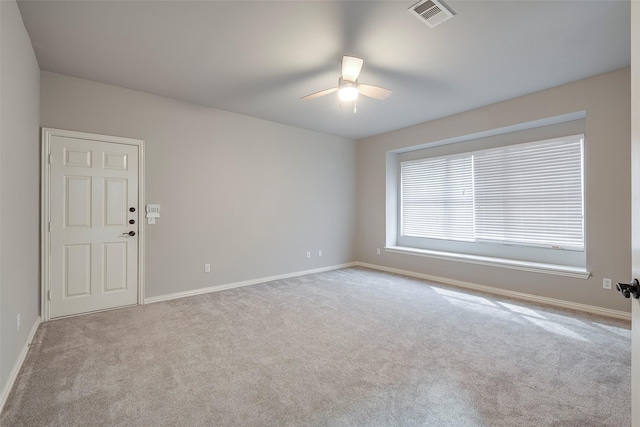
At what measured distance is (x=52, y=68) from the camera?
312 cm

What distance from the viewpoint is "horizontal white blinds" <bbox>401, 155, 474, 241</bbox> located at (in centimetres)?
503

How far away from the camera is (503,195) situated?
14.8ft

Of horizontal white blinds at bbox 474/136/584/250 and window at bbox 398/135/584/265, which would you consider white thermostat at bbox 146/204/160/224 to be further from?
horizontal white blinds at bbox 474/136/584/250

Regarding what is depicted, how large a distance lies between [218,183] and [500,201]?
443 centimetres

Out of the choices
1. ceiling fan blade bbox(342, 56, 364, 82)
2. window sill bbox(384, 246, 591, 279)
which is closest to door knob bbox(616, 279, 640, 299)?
ceiling fan blade bbox(342, 56, 364, 82)

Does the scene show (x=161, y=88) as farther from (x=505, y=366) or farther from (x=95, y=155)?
(x=505, y=366)

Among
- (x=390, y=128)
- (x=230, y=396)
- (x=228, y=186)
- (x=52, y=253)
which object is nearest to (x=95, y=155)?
(x=52, y=253)

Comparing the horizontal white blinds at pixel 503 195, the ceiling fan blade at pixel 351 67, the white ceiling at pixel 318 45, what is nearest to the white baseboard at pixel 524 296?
the horizontal white blinds at pixel 503 195

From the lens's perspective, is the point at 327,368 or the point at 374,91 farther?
the point at 374,91

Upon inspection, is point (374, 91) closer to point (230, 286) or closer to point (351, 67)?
point (351, 67)

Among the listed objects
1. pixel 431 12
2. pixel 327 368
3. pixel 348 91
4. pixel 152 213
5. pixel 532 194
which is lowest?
pixel 327 368

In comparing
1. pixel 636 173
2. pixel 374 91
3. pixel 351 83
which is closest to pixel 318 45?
pixel 351 83

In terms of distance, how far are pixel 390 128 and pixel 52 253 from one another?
529 centimetres

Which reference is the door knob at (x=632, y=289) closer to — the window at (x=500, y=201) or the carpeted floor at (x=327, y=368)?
the carpeted floor at (x=327, y=368)
